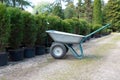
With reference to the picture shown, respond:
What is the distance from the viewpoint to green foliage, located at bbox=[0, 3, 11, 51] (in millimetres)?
5836

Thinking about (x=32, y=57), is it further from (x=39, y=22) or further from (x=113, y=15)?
(x=113, y=15)

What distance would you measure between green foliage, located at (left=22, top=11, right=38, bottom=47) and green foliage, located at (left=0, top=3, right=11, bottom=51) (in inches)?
60.0

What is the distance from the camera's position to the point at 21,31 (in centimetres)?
690

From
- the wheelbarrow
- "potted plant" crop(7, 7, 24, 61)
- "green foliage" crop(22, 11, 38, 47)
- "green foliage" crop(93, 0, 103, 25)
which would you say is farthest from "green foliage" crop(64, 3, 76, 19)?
"potted plant" crop(7, 7, 24, 61)

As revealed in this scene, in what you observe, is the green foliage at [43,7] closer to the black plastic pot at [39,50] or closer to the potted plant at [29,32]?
the black plastic pot at [39,50]

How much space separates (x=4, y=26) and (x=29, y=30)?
1.82m

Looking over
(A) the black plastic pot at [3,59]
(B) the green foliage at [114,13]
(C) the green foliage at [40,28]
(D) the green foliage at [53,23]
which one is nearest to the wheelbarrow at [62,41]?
(C) the green foliage at [40,28]

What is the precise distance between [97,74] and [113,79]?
0.49 metres

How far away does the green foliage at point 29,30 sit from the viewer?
7527mm

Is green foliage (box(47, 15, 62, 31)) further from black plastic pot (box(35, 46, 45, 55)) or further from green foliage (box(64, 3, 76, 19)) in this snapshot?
green foliage (box(64, 3, 76, 19))

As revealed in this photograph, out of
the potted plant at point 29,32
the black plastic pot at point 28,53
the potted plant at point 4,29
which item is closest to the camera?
the potted plant at point 4,29

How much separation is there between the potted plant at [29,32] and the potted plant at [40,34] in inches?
16.5

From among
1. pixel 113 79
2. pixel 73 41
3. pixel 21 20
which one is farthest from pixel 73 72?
pixel 21 20

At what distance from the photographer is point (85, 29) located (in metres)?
17.3
